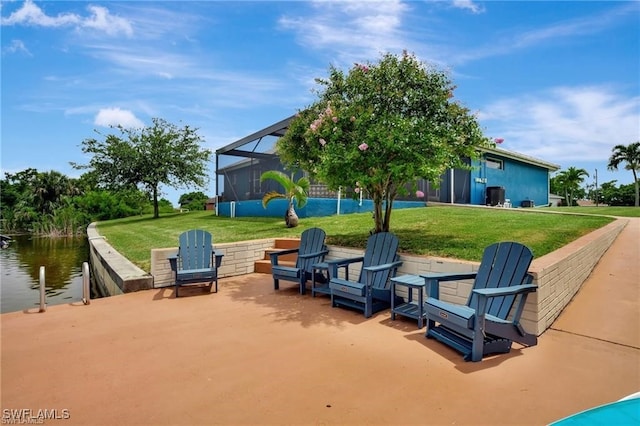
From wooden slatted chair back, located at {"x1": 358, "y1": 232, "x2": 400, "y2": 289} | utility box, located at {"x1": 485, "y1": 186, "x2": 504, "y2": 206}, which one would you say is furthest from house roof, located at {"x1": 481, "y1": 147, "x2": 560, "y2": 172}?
wooden slatted chair back, located at {"x1": 358, "y1": 232, "x2": 400, "y2": 289}

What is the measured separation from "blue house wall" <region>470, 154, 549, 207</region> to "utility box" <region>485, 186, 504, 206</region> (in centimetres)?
24

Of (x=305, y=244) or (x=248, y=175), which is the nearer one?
(x=305, y=244)

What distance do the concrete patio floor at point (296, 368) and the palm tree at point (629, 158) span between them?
114ft

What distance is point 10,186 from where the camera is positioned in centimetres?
3594

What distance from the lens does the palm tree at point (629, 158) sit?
3002 cm

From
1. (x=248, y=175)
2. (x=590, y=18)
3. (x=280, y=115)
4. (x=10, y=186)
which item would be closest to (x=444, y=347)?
(x=590, y=18)

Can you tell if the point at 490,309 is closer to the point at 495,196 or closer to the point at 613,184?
the point at 495,196

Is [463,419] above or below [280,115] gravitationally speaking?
below

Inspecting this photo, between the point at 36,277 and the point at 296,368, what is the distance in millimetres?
11225

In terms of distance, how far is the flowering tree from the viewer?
16.4 feet

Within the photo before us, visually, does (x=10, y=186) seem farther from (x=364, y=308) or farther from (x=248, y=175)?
(x=364, y=308)

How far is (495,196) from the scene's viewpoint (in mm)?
16594

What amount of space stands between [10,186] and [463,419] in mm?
47348

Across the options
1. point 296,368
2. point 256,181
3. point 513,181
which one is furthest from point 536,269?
point 513,181
